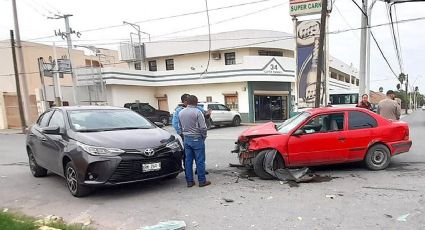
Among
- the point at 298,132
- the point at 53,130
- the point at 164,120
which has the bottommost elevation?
the point at 164,120

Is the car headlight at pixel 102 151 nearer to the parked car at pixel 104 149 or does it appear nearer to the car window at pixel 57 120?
the parked car at pixel 104 149

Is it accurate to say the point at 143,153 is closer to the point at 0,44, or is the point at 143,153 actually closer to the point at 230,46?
the point at 230,46

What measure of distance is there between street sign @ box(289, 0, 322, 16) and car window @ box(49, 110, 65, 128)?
58.3 ft

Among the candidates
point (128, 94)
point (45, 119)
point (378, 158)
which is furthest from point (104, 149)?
point (128, 94)

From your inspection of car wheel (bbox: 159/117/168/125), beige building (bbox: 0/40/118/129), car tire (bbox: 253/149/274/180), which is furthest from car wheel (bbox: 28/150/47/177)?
beige building (bbox: 0/40/118/129)

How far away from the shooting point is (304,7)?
21.6m

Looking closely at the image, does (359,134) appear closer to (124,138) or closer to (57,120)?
(124,138)

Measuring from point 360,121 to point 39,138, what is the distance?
6728mm

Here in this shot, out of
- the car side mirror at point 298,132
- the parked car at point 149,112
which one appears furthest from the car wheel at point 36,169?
the parked car at point 149,112

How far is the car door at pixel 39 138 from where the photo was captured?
7.41m

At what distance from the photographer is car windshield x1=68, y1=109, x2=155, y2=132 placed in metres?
6.60

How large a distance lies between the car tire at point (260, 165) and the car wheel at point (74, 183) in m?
3.13

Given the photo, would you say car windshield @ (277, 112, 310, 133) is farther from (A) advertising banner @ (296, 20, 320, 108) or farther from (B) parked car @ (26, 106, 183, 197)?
(A) advertising banner @ (296, 20, 320, 108)

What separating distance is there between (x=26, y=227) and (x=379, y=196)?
5.06m
